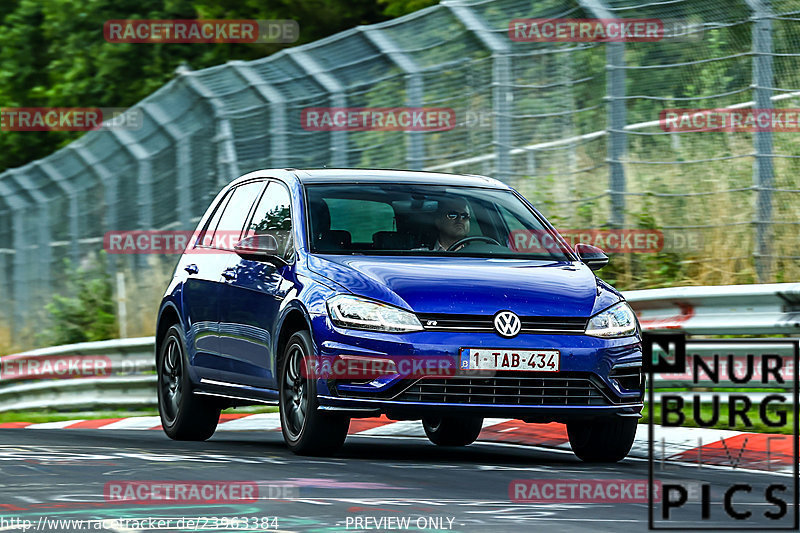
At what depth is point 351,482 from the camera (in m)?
8.77

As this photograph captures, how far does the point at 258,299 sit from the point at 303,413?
110 cm

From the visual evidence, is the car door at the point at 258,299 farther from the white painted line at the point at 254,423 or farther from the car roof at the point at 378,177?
the white painted line at the point at 254,423

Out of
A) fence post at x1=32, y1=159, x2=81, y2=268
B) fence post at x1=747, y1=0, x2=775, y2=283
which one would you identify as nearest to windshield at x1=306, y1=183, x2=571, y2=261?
fence post at x1=747, y1=0, x2=775, y2=283

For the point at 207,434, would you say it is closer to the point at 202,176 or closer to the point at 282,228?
the point at 282,228

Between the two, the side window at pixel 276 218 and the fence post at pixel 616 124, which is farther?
the fence post at pixel 616 124

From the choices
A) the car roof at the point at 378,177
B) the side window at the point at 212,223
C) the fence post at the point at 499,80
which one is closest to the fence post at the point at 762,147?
the fence post at the point at 499,80

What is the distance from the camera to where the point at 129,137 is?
20109mm

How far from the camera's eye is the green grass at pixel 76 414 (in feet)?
55.0

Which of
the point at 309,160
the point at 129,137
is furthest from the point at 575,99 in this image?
the point at 129,137

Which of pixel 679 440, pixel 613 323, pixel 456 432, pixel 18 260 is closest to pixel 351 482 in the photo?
pixel 613 323

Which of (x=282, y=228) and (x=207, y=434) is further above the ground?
(x=282, y=228)

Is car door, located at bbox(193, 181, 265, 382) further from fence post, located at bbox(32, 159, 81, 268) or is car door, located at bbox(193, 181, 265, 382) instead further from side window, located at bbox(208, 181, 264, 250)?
fence post, located at bbox(32, 159, 81, 268)

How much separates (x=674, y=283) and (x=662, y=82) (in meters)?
1.71

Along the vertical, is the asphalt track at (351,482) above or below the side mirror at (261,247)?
below
